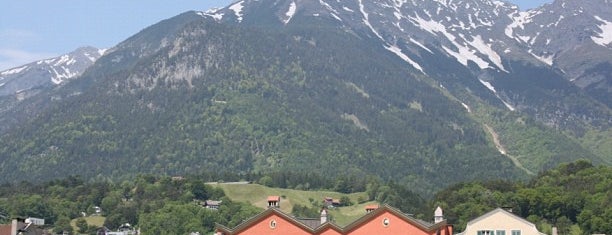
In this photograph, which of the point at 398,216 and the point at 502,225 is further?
the point at 502,225

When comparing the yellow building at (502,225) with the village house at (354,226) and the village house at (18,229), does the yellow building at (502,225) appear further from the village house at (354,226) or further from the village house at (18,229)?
the village house at (18,229)

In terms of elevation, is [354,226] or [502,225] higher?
[354,226]

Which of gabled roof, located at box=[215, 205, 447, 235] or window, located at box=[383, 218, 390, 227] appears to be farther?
window, located at box=[383, 218, 390, 227]

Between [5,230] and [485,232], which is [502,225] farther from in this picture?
[5,230]

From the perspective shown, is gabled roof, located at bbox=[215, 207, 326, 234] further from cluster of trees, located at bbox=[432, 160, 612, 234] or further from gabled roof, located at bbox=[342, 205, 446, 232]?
cluster of trees, located at bbox=[432, 160, 612, 234]

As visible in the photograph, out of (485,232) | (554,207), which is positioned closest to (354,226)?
(485,232)

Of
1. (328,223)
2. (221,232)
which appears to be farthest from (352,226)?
(221,232)

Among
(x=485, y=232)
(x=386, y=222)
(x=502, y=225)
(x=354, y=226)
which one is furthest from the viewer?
(x=485, y=232)

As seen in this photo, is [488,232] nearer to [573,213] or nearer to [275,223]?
[275,223]

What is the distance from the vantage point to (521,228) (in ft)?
330

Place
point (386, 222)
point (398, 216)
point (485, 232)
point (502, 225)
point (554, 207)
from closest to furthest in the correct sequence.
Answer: point (398, 216) → point (386, 222) → point (502, 225) → point (485, 232) → point (554, 207)

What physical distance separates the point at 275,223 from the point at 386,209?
989 centimetres

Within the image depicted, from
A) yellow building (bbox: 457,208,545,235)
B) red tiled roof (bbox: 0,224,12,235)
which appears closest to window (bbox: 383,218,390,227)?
yellow building (bbox: 457,208,545,235)

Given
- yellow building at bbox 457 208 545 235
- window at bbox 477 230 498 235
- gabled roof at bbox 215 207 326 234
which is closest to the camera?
gabled roof at bbox 215 207 326 234
